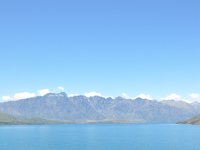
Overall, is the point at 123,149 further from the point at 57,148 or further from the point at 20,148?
the point at 20,148

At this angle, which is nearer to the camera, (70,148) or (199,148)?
(199,148)

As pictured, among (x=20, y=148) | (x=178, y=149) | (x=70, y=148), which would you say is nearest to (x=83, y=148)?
(x=70, y=148)

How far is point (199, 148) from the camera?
6614 inches

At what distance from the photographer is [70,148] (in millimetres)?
181375

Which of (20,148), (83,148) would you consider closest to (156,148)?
(83,148)

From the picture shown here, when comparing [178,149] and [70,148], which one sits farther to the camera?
[70,148]

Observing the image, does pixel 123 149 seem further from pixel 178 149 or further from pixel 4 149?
pixel 4 149

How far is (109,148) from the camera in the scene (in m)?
178

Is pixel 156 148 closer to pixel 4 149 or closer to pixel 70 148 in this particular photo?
pixel 70 148

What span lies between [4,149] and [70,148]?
32935 millimetres

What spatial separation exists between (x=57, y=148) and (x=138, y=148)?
41381 mm

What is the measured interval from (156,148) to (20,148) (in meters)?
68.4

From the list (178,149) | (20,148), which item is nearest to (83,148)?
(20,148)

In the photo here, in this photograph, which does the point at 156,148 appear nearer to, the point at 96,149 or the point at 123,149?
the point at 123,149
